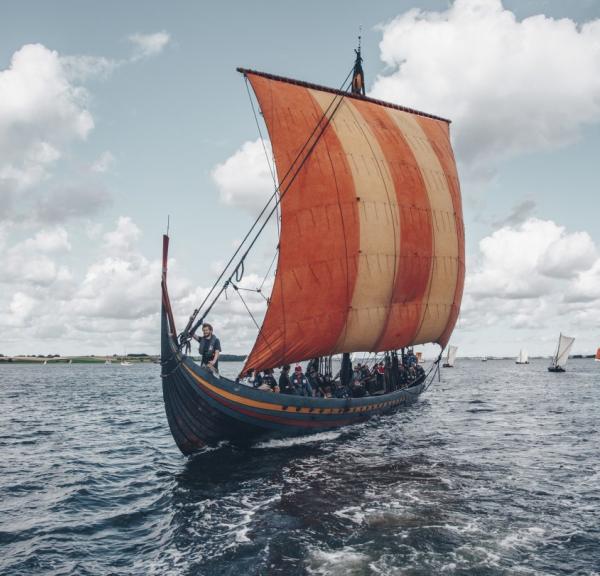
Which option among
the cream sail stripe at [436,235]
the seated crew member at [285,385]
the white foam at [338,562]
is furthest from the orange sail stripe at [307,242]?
the white foam at [338,562]

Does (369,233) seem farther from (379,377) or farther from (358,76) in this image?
(358,76)

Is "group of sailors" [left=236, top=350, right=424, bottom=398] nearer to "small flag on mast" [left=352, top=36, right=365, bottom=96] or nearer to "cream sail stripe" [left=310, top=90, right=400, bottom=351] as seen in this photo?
"cream sail stripe" [left=310, top=90, right=400, bottom=351]

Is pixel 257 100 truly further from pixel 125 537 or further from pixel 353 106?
pixel 125 537

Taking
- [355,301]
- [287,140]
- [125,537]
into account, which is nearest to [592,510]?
[125,537]

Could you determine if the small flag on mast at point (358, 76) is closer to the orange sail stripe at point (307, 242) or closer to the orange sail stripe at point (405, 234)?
the orange sail stripe at point (405, 234)

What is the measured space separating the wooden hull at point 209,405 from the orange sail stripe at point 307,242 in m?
2.71

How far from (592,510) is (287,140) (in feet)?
56.5

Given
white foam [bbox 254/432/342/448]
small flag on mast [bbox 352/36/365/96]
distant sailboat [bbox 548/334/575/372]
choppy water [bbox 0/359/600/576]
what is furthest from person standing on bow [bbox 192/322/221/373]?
distant sailboat [bbox 548/334/575/372]

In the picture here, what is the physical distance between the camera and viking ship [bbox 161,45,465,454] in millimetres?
16031

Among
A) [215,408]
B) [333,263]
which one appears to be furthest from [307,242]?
[215,408]

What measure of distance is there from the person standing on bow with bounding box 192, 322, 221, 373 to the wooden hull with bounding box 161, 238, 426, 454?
19.8 inches

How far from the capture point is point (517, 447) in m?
18.4

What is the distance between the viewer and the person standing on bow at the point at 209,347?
1580cm

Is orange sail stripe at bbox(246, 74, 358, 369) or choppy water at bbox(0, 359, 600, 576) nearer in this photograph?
choppy water at bbox(0, 359, 600, 576)
